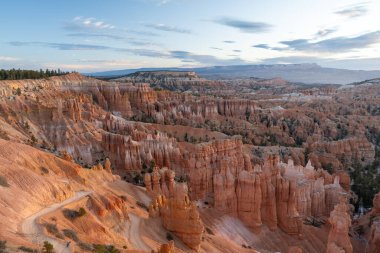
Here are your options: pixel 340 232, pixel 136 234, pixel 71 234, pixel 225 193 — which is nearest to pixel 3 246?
pixel 71 234

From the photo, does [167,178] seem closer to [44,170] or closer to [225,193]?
[225,193]

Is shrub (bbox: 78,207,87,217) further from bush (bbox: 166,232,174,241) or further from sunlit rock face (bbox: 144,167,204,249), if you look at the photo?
sunlit rock face (bbox: 144,167,204,249)

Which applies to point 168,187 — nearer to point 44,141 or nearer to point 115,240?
point 115,240

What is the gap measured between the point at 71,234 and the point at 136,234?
5559 mm

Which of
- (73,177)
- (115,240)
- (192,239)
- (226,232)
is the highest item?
(73,177)

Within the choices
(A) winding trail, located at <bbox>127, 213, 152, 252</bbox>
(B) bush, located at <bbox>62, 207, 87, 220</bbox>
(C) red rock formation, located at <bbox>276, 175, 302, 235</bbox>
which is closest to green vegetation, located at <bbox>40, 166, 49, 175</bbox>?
(B) bush, located at <bbox>62, 207, 87, 220</bbox>

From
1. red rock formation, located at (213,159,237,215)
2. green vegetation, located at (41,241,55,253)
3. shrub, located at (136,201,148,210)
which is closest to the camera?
green vegetation, located at (41,241,55,253)

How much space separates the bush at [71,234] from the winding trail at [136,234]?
3.85m

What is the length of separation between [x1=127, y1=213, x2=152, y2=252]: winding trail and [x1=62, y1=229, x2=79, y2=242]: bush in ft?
12.6

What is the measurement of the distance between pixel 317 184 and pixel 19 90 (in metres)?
36.8

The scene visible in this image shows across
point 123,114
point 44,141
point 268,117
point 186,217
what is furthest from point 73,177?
point 268,117

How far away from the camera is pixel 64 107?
49188 mm

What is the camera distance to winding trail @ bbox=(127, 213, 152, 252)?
64.7ft

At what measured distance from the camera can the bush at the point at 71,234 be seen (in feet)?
51.9
